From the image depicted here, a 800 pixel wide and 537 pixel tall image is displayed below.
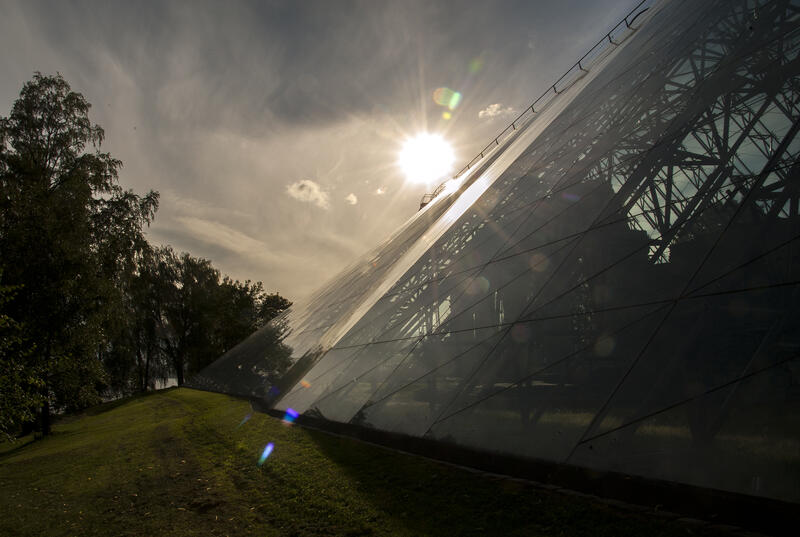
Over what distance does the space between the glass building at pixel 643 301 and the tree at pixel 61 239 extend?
463 inches

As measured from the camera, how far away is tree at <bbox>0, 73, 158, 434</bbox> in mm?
15258

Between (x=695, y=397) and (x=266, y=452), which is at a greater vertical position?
(x=695, y=397)

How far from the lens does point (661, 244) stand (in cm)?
507

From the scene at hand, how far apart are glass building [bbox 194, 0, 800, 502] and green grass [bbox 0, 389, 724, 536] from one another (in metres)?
0.53

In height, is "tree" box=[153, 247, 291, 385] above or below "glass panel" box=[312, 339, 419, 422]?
above

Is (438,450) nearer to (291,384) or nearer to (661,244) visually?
(661,244)

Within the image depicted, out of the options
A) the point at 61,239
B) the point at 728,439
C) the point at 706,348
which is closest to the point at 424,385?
the point at 706,348

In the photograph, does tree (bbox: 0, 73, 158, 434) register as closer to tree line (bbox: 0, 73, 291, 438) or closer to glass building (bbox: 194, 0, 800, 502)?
tree line (bbox: 0, 73, 291, 438)

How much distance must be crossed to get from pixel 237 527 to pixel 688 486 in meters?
4.86

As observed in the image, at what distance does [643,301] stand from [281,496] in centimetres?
542

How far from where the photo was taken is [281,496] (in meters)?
5.92

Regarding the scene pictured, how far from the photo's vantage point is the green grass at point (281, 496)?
407cm

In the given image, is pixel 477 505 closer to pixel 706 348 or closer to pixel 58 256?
pixel 706 348

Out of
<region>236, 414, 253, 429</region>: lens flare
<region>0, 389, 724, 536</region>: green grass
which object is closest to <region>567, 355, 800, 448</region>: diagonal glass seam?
<region>0, 389, 724, 536</region>: green grass
